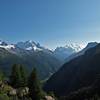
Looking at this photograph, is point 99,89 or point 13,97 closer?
point 13,97

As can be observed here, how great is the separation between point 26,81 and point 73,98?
50.2 m

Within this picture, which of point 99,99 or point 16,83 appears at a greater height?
point 16,83

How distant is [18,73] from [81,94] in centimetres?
5775

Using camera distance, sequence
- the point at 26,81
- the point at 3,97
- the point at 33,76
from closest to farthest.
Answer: the point at 3,97 < the point at 33,76 < the point at 26,81

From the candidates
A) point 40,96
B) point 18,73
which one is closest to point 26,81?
point 18,73

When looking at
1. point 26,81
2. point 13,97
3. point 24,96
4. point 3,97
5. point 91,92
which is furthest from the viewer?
point 91,92

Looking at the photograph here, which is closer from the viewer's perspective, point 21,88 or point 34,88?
point 21,88

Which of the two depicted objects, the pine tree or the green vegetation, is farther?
the pine tree

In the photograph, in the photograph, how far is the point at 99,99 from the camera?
355 feet

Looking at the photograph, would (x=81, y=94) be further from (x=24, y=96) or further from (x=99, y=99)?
(x=24, y=96)

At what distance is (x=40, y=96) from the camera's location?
9044 cm

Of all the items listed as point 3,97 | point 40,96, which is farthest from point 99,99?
point 3,97

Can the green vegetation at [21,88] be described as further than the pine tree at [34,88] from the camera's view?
No

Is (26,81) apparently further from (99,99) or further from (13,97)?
(99,99)
